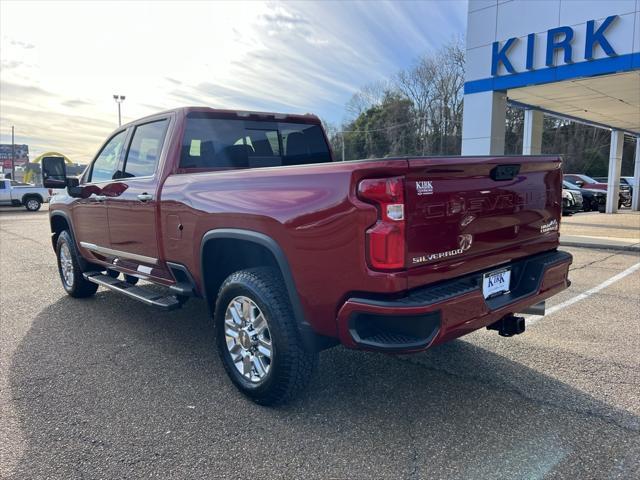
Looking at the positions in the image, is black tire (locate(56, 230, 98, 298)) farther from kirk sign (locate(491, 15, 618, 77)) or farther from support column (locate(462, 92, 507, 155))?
kirk sign (locate(491, 15, 618, 77))

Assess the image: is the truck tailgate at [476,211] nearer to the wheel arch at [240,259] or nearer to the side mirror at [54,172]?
the wheel arch at [240,259]

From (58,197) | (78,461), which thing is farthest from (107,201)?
(78,461)

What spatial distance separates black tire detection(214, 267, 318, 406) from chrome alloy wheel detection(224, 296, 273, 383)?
6cm

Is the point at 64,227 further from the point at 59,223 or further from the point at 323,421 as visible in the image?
the point at 323,421

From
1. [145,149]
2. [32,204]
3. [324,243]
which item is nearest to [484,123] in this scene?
[145,149]

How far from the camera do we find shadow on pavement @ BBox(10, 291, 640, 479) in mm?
2484

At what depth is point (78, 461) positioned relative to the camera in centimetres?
254

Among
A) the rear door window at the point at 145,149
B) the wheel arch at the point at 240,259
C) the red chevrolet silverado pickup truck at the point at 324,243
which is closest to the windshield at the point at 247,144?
the red chevrolet silverado pickup truck at the point at 324,243

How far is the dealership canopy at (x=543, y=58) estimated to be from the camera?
10445 mm

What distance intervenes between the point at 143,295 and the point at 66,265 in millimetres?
2471

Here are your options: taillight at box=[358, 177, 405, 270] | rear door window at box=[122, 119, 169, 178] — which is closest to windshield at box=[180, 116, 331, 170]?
rear door window at box=[122, 119, 169, 178]

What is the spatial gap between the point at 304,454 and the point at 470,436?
3.13 ft

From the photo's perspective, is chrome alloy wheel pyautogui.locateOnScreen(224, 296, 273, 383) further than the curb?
No

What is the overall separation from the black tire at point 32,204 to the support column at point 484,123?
69.2ft
